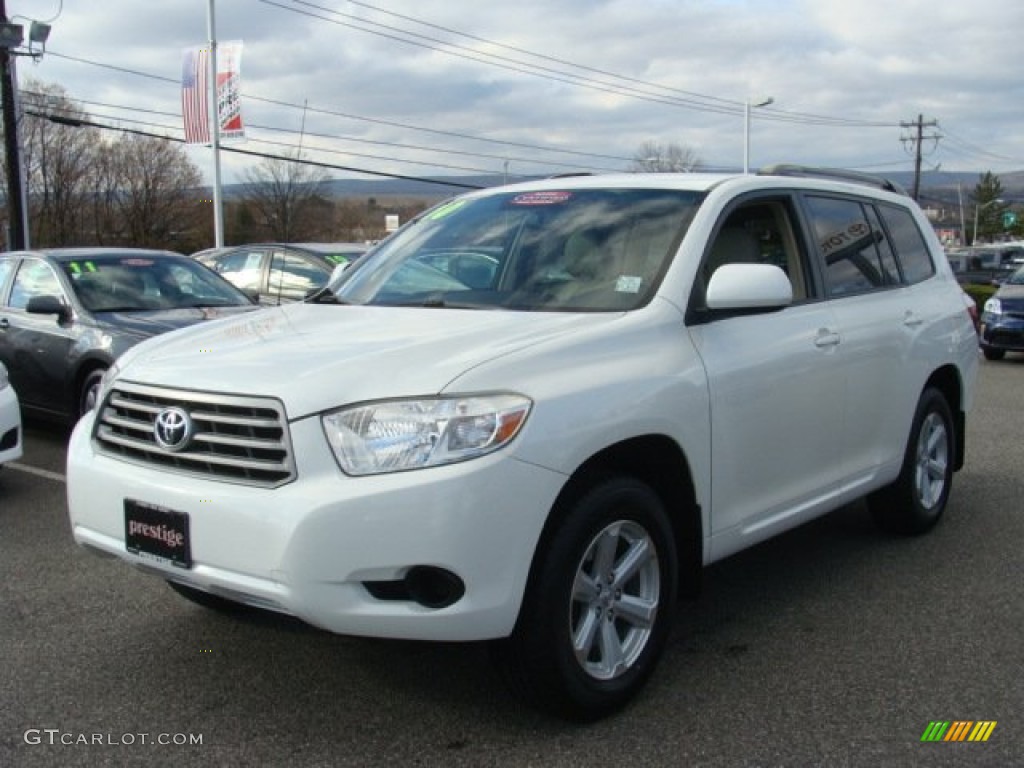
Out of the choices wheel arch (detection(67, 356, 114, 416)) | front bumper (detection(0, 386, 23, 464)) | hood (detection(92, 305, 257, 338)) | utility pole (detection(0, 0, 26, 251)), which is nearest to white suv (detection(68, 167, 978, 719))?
front bumper (detection(0, 386, 23, 464))

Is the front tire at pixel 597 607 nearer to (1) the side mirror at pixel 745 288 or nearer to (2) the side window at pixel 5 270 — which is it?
(1) the side mirror at pixel 745 288

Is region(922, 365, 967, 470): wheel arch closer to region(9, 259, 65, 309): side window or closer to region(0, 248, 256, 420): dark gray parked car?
region(0, 248, 256, 420): dark gray parked car

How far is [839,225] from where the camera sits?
4.83 m

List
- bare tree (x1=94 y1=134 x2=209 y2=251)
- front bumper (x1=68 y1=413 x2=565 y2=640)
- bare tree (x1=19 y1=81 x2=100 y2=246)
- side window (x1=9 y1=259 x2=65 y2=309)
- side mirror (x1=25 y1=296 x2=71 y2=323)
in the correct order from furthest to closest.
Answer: bare tree (x1=94 y1=134 x2=209 y2=251), bare tree (x1=19 y1=81 x2=100 y2=246), side window (x1=9 y1=259 x2=65 y2=309), side mirror (x1=25 y1=296 x2=71 y2=323), front bumper (x1=68 y1=413 x2=565 y2=640)

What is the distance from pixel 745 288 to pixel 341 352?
4.74 feet

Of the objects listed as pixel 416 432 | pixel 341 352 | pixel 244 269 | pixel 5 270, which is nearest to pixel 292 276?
pixel 244 269

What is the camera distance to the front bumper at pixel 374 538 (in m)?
2.80

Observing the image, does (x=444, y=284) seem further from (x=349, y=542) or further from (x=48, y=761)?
(x=48, y=761)

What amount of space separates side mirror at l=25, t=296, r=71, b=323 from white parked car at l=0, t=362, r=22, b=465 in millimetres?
1494

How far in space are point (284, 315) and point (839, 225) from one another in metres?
2.61

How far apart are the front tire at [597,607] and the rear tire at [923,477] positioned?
2.22m

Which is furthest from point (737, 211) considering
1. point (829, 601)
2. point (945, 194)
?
point (945, 194)

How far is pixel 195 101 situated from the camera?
2520 centimetres

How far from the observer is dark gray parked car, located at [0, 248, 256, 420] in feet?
24.9
